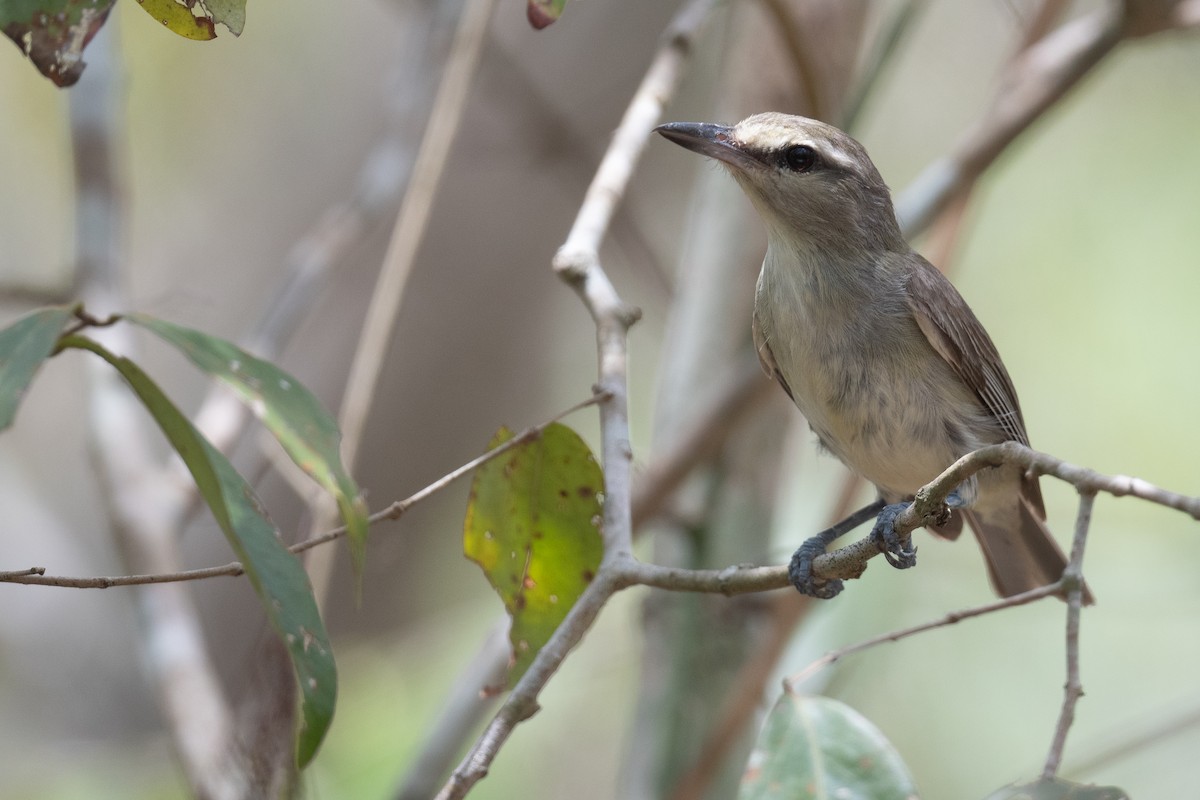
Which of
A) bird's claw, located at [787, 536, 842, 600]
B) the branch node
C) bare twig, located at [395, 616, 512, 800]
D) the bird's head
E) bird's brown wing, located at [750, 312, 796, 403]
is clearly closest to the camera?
bird's claw, located at [787, 536, 842, 600]

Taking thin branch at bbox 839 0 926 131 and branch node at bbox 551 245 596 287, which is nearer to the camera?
branch node at bbox 551 245 596 287

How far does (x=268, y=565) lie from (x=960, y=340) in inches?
69.9

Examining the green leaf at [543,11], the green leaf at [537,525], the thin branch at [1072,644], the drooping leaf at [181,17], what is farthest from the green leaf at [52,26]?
the thin branch at [1072,644]

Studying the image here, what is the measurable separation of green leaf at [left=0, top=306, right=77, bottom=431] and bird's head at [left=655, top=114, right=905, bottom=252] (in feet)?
4.87

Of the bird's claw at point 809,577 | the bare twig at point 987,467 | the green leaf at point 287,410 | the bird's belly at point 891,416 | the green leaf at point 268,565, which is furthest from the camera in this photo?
the bird's belly at point 891,416

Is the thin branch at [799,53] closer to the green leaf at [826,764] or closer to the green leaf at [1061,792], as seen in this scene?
the green leaf at [826,764]

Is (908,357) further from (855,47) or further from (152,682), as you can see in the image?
(152,682)

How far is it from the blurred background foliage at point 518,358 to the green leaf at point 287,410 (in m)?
1.68

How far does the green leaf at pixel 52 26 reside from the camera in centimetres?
163

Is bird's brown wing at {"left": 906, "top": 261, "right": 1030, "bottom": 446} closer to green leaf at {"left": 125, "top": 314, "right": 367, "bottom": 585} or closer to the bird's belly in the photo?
the bird's belly

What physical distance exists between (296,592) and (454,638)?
3.86m

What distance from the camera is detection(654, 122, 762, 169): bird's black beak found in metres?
2.79

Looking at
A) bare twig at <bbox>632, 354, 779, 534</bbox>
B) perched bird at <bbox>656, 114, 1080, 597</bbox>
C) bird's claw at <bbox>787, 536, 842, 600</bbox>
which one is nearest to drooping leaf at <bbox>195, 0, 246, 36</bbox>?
bird's claw at <bbox>787, 536, 842, 600</bbox>

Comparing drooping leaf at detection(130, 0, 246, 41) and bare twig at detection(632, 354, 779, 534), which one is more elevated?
bare twig at detection(632, 354, 779, 534)
